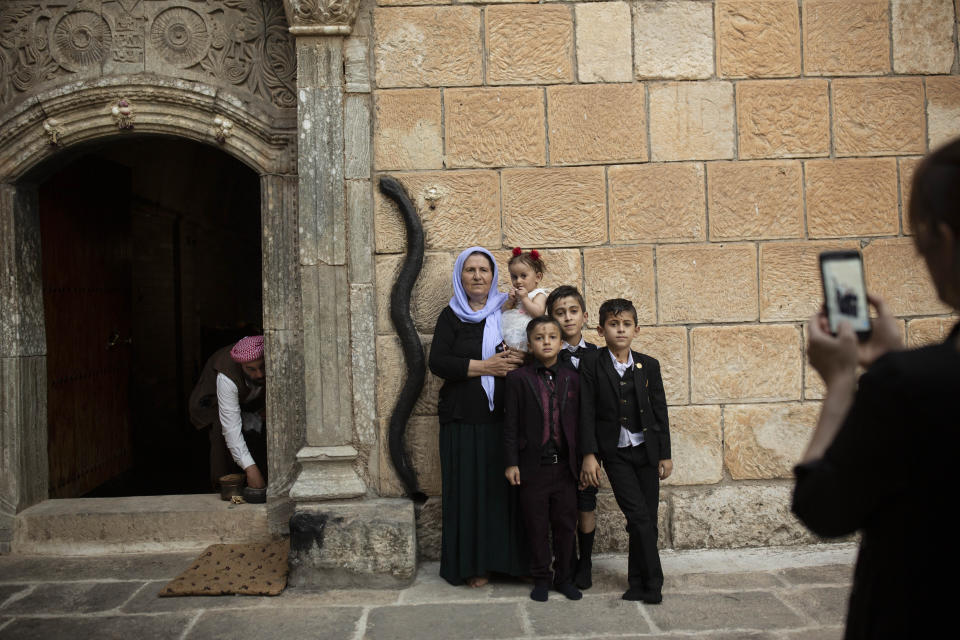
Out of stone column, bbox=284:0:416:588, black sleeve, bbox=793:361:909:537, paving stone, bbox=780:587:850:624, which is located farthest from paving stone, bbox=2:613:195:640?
black sleeve, bbox=793:361:909:537

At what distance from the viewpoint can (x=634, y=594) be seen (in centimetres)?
377

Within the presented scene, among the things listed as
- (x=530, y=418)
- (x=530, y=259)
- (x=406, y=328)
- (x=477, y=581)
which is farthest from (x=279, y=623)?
(x=530, y=259)

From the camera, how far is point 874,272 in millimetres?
4543

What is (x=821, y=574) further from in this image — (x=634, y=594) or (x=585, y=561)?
Result: (x=585, y=561)

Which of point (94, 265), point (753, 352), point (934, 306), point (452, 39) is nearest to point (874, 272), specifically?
point (934, 306)

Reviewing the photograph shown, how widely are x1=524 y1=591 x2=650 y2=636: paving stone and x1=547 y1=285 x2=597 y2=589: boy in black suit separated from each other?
199 mm

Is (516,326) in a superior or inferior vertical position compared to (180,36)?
inferior

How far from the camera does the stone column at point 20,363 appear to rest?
465cm

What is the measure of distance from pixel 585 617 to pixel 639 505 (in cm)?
61

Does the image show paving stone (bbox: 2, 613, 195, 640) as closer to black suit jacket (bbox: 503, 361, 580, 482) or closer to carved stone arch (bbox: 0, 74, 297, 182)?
black suit jacket (bbox: 503, 361, 580, 482)

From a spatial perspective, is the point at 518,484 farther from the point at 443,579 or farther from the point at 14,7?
the point at 14,7

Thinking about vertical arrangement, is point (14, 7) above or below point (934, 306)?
above

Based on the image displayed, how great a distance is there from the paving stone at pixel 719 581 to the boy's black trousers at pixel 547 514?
0.59 m

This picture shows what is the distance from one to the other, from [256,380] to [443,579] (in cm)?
195
